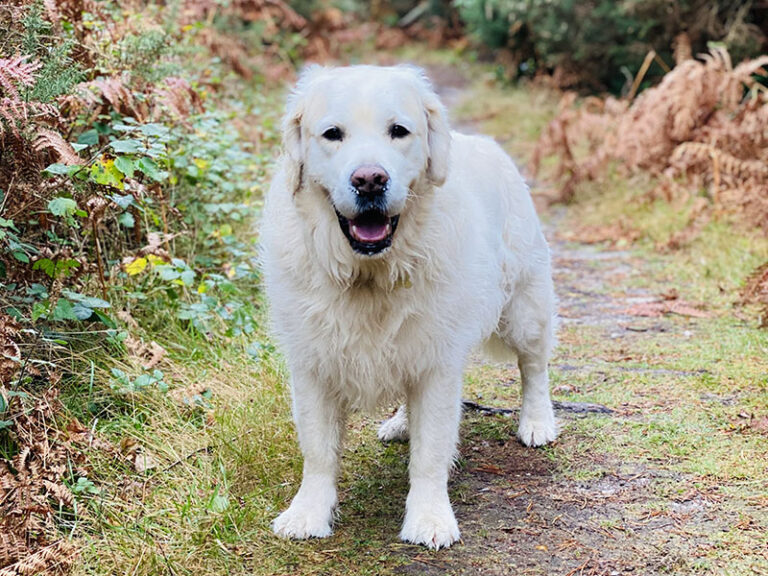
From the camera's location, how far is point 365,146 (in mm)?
2857

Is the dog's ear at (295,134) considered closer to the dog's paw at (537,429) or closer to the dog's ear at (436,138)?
the dog's ear at (436,138)

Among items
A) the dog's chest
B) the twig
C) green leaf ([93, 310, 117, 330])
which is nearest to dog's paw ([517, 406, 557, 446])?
the twig

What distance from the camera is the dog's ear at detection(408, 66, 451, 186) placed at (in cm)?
310

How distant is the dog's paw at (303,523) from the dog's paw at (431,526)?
0.29 metres

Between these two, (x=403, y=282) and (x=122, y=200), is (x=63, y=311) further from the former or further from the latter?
(x=403, y=282)

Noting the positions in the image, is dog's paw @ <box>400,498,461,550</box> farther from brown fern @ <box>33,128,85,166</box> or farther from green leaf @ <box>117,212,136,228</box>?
green leaf @ <box>117,212,136,228</box>

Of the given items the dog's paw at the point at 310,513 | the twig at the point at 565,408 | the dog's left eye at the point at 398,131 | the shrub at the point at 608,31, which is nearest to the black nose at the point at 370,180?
the dog's left eye at the point at 398,131

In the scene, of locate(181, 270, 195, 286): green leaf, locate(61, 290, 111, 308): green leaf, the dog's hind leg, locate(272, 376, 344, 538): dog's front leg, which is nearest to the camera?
locate(272, 376, 344, 538): dog's front leg

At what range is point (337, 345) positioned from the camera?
121 inches

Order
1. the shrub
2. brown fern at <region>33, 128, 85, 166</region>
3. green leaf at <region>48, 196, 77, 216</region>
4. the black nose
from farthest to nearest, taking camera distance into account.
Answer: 1. the shrub
2. brown fern at <region>33, 128, 85, 166</region>
3. green leaf at <region>48, 196, 77, 216</region>
4. the black nose

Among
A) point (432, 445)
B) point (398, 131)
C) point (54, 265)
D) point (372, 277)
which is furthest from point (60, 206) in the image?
point (432, 445)

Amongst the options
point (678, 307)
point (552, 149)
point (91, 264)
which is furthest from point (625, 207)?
point (91, 264)

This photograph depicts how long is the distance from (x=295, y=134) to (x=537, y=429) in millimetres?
1751

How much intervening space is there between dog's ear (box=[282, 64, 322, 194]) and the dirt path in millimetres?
1412
